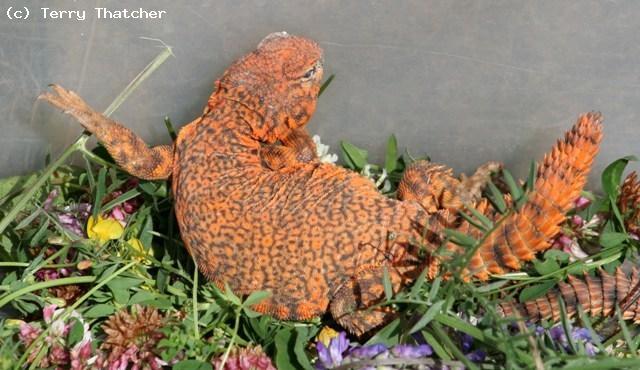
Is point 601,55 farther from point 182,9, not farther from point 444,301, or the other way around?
point 182,9

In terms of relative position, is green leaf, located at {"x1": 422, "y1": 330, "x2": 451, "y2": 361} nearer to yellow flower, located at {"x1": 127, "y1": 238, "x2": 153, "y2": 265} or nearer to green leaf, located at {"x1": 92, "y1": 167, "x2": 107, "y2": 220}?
yellow flower, located at {"x1": 127, "y1": 238, "x2": 153, "y2": 265}

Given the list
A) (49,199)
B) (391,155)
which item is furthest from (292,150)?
(49,199)

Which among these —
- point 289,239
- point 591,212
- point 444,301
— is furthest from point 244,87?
point 591,212

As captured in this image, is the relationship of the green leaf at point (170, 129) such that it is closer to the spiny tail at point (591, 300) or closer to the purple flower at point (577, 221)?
the spiny tail at point (591, 300)

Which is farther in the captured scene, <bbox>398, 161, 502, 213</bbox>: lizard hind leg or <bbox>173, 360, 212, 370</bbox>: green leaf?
<bbox>398, 161, 502, 213</bbox>: lizard hind leg

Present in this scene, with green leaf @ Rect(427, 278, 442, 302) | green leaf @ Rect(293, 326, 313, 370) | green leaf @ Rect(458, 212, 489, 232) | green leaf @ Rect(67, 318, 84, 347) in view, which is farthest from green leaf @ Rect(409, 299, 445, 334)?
green leaf @ Rect(67, 318, 84, 347)

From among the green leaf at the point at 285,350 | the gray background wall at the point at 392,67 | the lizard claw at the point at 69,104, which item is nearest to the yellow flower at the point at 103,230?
the lizard claw at the point at 69,104

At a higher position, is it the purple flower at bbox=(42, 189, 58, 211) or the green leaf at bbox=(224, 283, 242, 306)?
the purple flower at bbox=(42, 189, 58, 211)
